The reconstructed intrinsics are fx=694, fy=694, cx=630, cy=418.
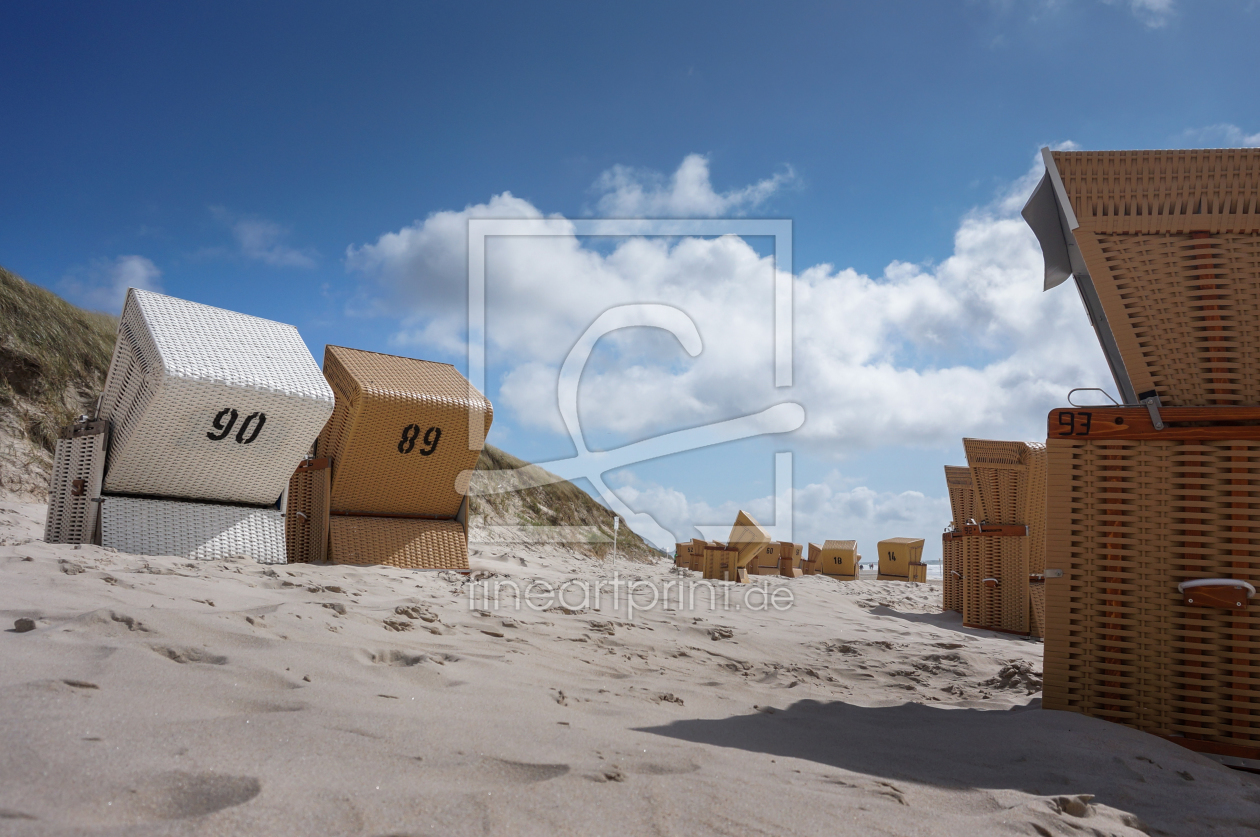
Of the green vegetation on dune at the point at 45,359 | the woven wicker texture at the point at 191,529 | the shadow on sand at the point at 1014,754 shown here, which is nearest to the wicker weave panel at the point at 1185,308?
the shadow on sand at the point at 1014,754

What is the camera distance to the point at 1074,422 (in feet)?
10.5

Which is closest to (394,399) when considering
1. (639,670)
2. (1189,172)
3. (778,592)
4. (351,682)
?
(639,670)

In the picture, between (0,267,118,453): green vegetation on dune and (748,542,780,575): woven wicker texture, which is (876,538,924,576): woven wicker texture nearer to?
(748,542,780,575): woven wicker texture

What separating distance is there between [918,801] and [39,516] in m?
11.6

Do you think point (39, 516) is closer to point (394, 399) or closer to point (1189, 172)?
point (394, 399)

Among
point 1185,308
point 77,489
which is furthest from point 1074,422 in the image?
point 77,489

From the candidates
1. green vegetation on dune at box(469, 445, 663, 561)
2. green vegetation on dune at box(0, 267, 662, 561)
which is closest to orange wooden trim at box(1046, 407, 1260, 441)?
green vegetation on dune at box(0, 267, 662, 561)

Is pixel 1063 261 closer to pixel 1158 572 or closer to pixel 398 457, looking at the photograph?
pixel 1158 572

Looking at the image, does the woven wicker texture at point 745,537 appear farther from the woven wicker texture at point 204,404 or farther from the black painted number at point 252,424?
the black painted number at point 252,424

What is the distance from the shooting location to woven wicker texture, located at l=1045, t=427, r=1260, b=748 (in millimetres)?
2947

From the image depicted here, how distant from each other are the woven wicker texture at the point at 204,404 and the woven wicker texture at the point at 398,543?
3.94ft

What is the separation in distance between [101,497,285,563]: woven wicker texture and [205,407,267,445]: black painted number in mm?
661

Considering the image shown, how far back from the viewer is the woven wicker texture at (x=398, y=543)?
289 inches

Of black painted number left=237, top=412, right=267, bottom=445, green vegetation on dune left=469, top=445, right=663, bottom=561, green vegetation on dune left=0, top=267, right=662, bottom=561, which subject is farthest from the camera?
green vegetation on dune left=469, top=445, right=663, bottom=561
